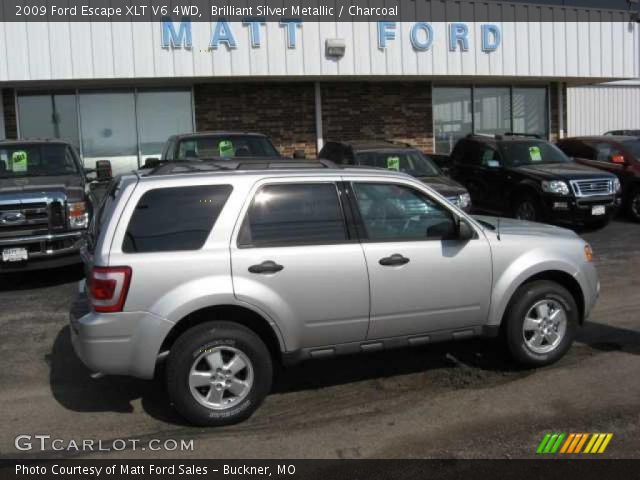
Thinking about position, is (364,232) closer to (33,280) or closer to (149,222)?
(149,222)

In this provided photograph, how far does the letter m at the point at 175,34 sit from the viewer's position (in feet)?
45.0

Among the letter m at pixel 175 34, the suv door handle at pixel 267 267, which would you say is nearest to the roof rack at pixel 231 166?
the suv door handle at pixel 267 267

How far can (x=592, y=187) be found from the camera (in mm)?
12148

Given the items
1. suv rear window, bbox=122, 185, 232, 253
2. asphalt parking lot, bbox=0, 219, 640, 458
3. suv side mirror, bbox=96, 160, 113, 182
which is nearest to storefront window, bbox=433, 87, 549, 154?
suv side mirror, bbox=96, 160, 113, 182

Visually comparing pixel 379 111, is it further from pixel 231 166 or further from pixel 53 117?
pixel 231 166

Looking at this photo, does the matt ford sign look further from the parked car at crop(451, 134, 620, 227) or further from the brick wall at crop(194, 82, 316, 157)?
the parked car at crop(451, 134, 620, 227)

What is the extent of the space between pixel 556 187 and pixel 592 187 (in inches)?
27.7

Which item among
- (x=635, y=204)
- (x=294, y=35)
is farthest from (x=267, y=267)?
(x=635, y=204)

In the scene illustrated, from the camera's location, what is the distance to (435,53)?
15422mm

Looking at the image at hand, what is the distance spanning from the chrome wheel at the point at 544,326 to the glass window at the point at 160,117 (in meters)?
11.6

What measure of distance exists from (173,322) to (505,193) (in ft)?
31.2

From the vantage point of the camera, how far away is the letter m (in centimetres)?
1373

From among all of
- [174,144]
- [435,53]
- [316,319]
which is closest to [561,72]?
[435,53]

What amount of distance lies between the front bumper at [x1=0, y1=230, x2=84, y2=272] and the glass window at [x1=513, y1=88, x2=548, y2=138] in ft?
43.1
